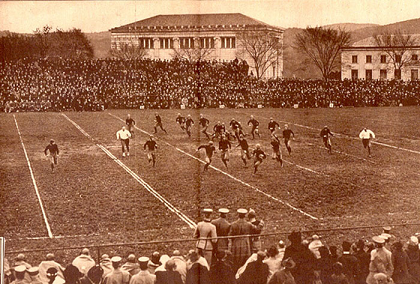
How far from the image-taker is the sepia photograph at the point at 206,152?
9.54 m

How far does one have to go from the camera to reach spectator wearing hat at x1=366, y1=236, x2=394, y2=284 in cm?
924

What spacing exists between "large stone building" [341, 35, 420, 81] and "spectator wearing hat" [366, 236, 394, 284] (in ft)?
130

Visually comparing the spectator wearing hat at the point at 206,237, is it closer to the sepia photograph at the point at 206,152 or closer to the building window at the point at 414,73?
the sepia photograph at the point at 206,152

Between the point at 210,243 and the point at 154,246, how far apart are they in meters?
2.95

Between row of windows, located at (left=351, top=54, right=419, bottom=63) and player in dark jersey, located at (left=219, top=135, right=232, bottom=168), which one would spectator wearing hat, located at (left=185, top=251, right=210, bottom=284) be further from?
row of windows, located at (left=351, top=54, right=419, bottom=63)

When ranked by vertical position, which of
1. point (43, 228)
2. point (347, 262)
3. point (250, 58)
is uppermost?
point (250, 58)

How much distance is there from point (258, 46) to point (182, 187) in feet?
130

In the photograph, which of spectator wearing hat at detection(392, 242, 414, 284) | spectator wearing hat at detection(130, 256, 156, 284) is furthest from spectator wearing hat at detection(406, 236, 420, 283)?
spectator wearing hat at detection(130, 256, 156, 284)

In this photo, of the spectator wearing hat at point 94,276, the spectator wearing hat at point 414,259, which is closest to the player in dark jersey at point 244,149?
the spectator wearing hat at point 414,259

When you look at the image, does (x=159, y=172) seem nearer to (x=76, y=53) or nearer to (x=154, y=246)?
(x=154, y=246)

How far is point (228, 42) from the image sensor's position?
55344 millimetres

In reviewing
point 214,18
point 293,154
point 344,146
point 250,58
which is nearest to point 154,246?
point 293,154

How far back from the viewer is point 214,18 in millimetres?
54688

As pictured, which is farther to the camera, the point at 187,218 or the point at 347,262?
the point at 187,218
